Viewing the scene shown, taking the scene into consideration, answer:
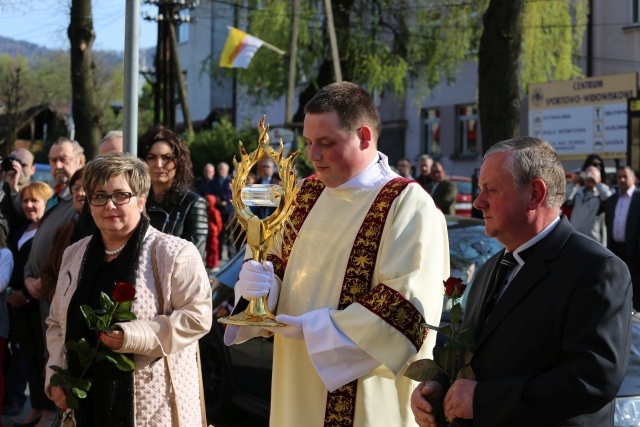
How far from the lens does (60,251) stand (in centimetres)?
639

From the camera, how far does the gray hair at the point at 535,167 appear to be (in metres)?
3.21

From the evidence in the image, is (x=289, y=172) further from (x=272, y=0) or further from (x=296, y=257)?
(x=272, y=0)

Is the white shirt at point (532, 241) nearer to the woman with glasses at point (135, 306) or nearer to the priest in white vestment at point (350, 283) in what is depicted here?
the priest in white vestment at point (350, 283)

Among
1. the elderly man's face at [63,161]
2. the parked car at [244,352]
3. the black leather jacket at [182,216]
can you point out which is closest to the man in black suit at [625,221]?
the parked car at [244,352]

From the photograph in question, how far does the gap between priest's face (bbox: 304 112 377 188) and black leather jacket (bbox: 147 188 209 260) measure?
1.79m

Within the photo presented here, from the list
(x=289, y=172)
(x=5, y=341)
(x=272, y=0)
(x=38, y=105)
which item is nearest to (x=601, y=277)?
(x=289, y=172)

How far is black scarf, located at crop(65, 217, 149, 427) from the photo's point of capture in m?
4.25

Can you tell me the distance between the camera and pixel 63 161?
763cm

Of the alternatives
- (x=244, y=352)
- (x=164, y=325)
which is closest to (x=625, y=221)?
(x=244, y=352)

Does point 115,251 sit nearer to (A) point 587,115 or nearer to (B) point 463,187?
(B) point 463,187

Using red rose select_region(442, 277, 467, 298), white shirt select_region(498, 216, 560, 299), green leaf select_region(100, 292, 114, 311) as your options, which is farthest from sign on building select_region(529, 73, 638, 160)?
white shirt select_region(498, 216, 560, 299)

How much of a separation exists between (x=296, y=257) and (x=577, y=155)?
21.0 m

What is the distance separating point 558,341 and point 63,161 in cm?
532

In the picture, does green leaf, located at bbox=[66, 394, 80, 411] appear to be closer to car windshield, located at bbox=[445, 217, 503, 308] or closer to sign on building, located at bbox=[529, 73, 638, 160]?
car windshield, located at bbox=[445, 217, 503, 308]
